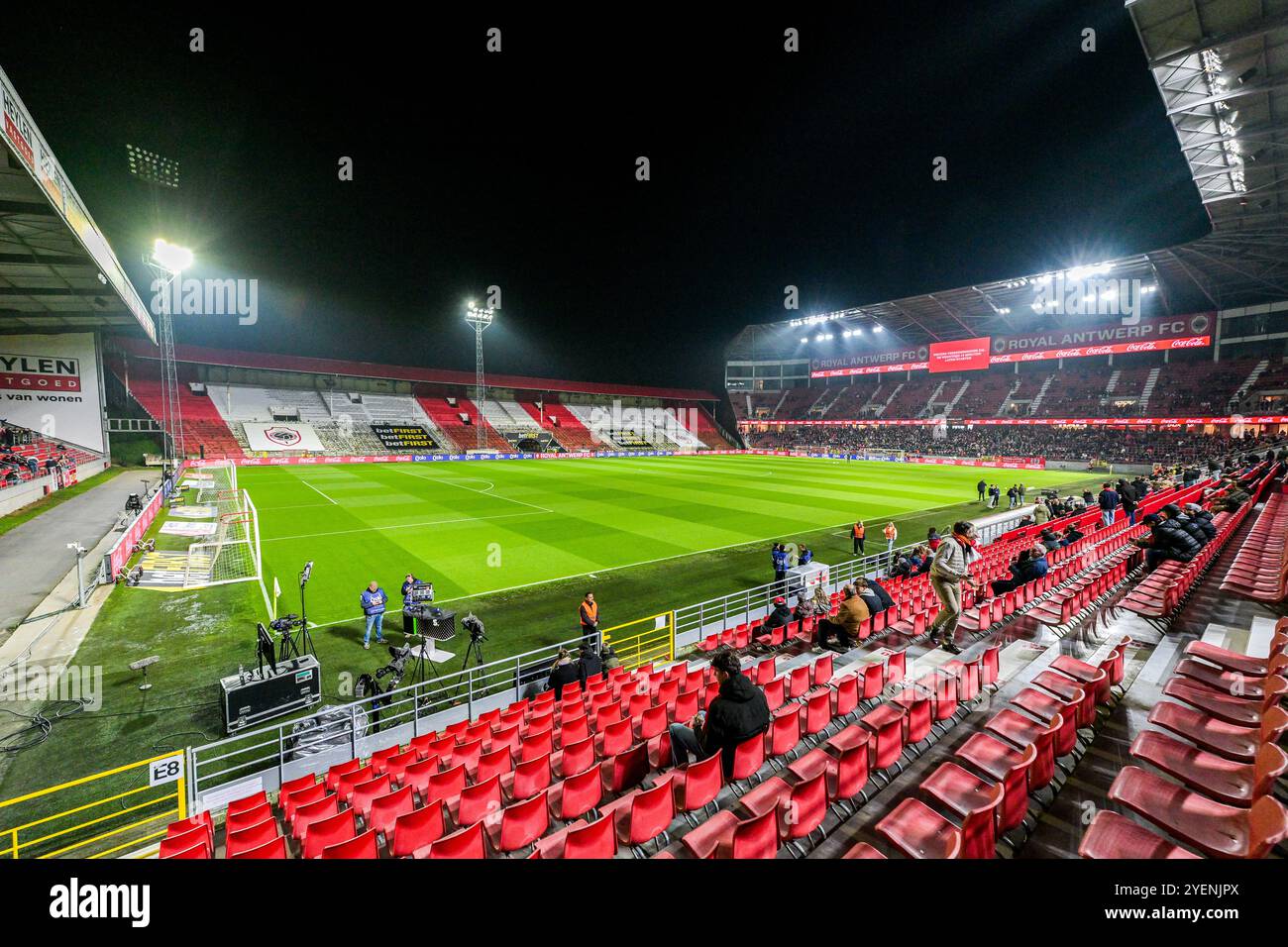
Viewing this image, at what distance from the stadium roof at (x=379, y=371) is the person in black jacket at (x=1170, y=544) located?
2488 inches

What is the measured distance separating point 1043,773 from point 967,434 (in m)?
68.8

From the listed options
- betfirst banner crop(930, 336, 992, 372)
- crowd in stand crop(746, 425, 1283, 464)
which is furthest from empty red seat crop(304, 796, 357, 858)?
betfirst banner crop(930, 336, 992, 372)

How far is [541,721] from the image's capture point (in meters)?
6.46

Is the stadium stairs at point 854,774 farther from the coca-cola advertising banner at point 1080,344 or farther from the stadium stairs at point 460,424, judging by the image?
the coca-cola advertising banner at point 1080,344

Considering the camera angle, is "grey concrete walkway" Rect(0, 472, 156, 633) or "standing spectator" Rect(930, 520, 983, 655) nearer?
"standing spectator" Rect(930, 520, 983, 655)

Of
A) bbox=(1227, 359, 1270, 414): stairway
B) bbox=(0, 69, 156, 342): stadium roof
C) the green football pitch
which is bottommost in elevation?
the green football pitch

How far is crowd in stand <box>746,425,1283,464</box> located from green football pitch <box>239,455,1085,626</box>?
11522 millimetres

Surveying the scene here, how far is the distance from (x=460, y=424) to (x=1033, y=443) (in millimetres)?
62310

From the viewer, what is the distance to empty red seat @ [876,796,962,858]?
3441 mm

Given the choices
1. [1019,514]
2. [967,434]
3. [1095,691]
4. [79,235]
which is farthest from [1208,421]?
[79,235]

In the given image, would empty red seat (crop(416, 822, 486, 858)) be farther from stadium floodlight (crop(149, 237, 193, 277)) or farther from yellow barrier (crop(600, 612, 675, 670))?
stadium floodlight (crop(149, 237, 193, 277))

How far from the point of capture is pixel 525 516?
74.9 ft

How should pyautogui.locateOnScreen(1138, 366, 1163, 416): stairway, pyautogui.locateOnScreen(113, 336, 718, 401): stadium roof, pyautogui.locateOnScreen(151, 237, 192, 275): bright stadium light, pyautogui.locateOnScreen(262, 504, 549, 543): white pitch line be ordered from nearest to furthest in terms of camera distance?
pyautogui.locateOnScreen(262, 504, 549, 543): white pitch line, pyautogui.locateOnScreen(151, 237, 192, 275): bright stadium light, pyautogui.locateOnScreen(113, 336, 718, 401): stadium roof, pyautogui.locateOnScreen(1138, 366, 1163, 416): stairway
